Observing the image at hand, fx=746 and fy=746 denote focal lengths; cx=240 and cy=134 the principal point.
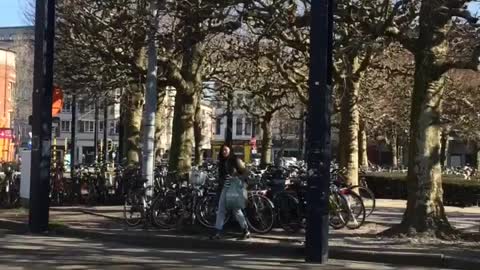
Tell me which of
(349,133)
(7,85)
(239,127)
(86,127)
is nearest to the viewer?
(349,133)

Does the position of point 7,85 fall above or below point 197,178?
above

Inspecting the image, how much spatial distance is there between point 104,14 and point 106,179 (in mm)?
5496

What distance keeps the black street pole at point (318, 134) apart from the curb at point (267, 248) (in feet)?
3.23

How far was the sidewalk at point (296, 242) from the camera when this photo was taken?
38.7 ft

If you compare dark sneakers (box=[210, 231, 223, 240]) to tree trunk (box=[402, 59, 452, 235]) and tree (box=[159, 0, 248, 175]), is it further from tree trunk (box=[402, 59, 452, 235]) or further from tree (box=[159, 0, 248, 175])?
tree (box=[159, 0, 248, 175])

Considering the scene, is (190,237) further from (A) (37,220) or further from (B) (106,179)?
(B) (106,179)

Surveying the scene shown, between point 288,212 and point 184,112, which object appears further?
point 184,112

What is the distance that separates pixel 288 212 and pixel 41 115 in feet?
17.3

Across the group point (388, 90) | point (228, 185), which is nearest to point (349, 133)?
point (228, 185)

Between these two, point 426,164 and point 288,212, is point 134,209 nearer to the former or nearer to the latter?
point 288,212

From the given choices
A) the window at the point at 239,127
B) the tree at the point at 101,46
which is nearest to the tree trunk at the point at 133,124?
the tree at the point at 101,46

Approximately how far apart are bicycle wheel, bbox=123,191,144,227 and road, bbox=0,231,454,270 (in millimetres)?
2166

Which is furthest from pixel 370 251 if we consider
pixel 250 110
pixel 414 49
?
pixel 250 110

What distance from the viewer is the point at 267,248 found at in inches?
508
